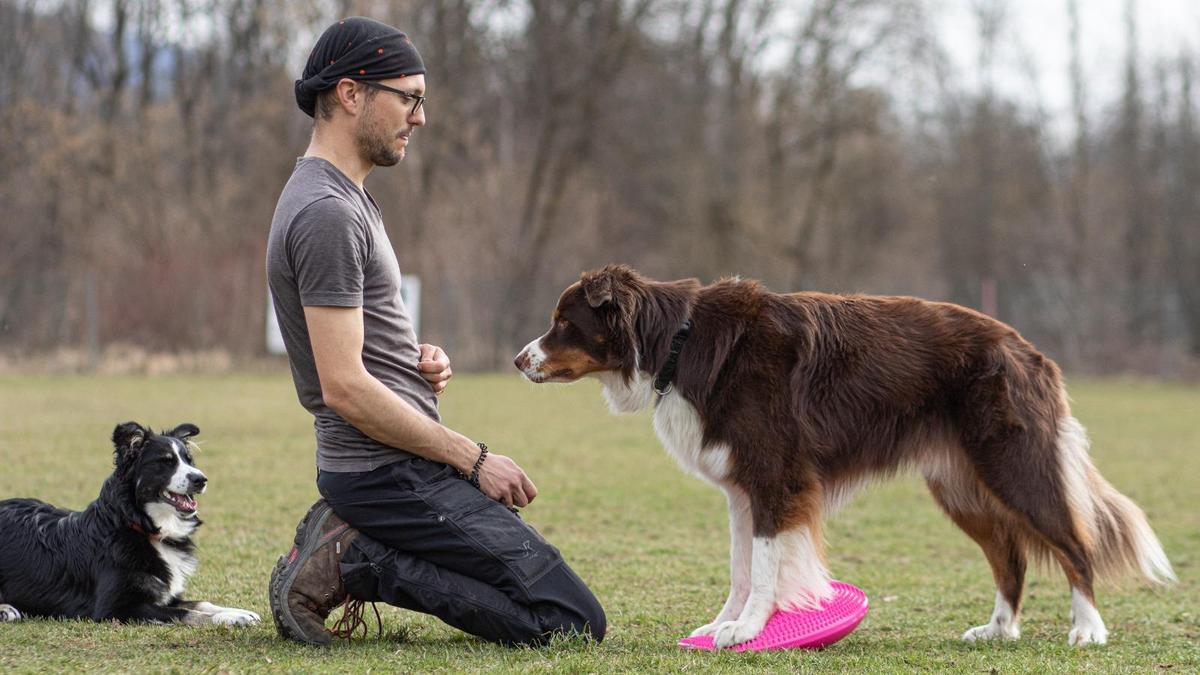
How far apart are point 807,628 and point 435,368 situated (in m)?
1.83

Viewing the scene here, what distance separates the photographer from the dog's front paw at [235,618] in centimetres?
513

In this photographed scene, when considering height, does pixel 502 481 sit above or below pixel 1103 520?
above

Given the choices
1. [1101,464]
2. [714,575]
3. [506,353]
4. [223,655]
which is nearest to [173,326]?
[506,353]

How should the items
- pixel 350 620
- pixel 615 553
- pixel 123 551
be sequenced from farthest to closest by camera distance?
pixel 615 553 → pixel 123 551 → pixel 350 620

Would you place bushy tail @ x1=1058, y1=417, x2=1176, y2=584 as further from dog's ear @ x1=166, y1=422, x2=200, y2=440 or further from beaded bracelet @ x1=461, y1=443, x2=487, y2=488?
dog's ear @ x1=166, y1=422, x2=200, y2=440

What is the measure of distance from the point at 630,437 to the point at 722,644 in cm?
1077

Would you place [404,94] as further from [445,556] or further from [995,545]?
[995,545]

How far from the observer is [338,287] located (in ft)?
13.9

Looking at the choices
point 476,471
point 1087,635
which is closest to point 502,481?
point 476,471

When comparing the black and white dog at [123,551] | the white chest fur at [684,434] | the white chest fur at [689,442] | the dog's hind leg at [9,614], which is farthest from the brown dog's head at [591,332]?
the dog's hind leg at [9,614]

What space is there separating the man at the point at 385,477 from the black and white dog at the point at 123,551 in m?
0.84

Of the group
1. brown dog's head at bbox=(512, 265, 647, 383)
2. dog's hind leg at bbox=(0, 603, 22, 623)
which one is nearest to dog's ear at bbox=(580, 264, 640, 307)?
brown dog's head at bbox=(512, 265, 647, 383)

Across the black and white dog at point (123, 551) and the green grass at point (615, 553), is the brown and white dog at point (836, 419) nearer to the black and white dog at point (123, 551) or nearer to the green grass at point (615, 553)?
the green grass at point (615, 553)

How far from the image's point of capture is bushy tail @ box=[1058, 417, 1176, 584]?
17.1 ft
